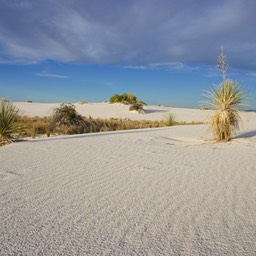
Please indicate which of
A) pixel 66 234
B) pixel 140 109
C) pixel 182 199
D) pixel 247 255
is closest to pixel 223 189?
pixel 182 199

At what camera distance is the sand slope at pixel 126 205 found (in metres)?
2.65

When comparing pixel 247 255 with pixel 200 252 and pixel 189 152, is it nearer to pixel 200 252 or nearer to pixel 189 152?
pixel 200 252

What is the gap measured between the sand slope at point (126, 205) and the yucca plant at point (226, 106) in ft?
8.15

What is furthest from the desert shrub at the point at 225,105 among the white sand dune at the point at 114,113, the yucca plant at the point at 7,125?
the white sand dune at the point at 114,113

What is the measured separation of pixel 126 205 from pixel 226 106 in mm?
6508

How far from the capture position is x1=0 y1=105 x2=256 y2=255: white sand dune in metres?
2.65

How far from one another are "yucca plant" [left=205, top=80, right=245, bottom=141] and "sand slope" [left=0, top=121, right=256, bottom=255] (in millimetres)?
2484

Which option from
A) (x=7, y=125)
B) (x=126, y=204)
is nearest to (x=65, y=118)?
(x=7, y=125)

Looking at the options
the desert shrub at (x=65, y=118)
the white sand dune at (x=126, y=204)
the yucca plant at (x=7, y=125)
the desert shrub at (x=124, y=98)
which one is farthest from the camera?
the desert shrub at (x=124, y=98)

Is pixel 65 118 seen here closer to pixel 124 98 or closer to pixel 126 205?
pixel 126 205

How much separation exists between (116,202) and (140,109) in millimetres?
30604

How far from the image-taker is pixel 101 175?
5.14 meters

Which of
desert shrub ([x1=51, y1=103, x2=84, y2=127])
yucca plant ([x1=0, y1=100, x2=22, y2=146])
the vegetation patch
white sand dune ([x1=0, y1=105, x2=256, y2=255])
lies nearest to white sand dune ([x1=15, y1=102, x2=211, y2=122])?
the vegetation patch

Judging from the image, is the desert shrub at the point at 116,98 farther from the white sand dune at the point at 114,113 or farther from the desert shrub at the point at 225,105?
the desert shrub at the point at 225,105
